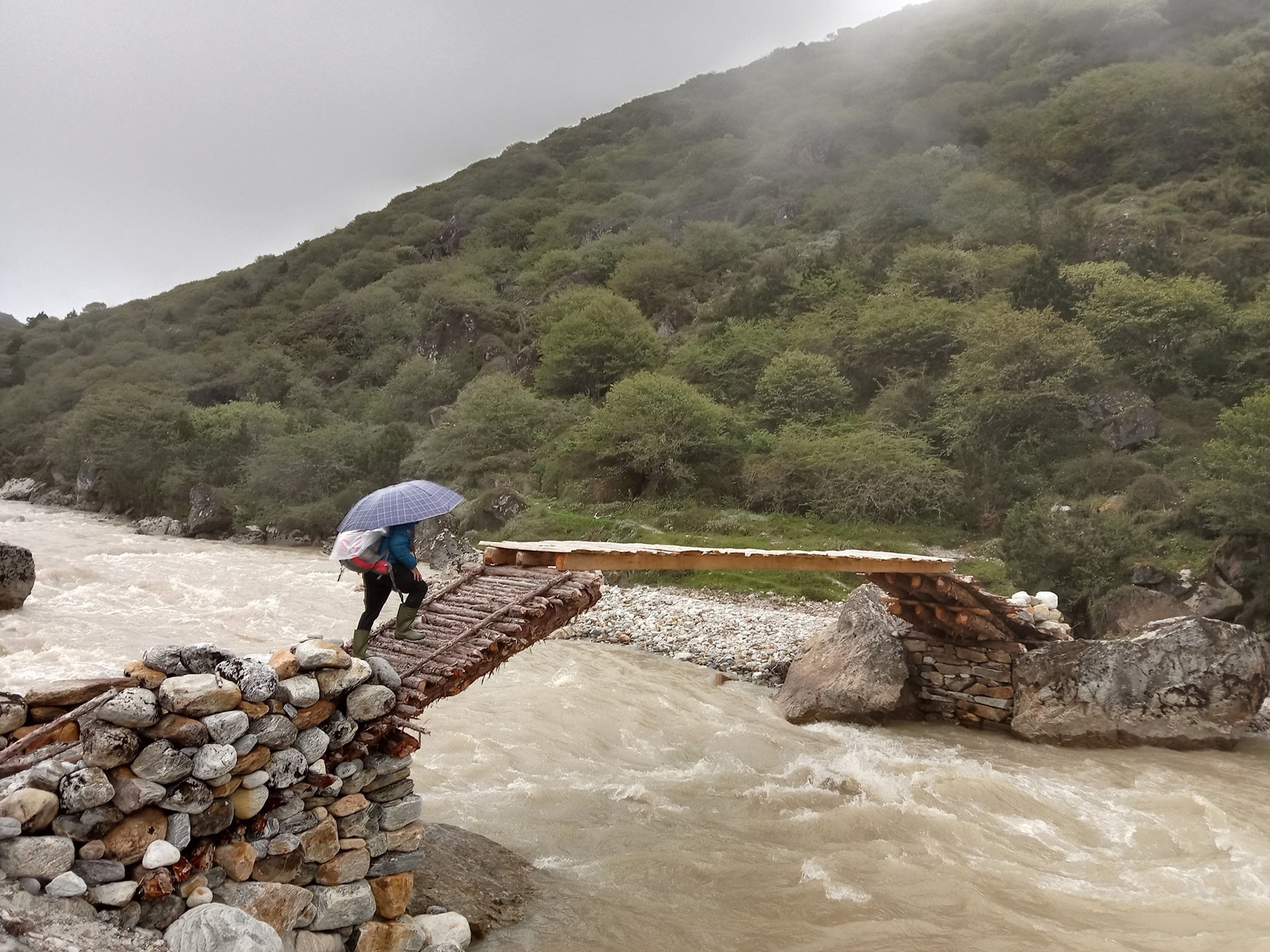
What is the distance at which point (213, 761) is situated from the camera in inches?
138

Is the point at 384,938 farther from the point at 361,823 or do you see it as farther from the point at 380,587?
the point at 380,587

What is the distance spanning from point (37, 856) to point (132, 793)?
1.19 ft

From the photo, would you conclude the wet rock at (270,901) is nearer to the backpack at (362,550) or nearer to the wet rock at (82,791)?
the wet rock at (82,791)

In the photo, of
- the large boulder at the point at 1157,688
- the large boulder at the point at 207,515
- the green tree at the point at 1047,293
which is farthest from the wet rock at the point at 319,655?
the green tree at the point at 1047,293

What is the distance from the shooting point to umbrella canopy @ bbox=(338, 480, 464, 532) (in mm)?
5062

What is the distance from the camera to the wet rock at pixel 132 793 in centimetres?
327

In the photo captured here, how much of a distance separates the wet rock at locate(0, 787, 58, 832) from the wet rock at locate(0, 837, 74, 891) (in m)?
0.06

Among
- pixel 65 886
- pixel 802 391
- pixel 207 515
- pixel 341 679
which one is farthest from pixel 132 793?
pixel 207 515

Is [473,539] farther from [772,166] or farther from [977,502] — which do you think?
[772,166]

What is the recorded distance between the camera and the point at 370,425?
35438 mm

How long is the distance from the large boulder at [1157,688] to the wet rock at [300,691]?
340 inches

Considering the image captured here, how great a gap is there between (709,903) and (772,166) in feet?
199

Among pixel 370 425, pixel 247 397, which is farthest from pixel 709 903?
pixel 247 397

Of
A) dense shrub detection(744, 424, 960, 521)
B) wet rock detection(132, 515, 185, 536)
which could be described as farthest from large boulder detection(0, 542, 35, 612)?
dense shrub detection(744, 424, 960, 521)
